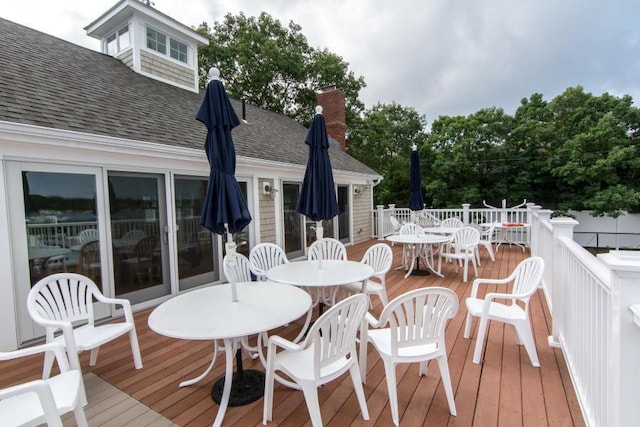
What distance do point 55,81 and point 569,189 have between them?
20.2m

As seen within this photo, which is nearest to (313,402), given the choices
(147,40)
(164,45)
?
(147,40)

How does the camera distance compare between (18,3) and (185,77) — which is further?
(185,77)

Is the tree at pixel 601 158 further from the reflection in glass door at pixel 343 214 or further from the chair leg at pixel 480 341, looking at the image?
the chair leg at pixel 480 341

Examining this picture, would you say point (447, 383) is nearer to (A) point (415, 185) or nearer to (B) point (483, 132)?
(A) point (415, 185)

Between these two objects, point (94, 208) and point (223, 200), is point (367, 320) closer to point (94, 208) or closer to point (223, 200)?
point (223, 200)

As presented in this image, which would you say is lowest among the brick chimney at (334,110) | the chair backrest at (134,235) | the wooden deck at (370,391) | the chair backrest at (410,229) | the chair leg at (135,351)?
the wooden deck at (370,391)

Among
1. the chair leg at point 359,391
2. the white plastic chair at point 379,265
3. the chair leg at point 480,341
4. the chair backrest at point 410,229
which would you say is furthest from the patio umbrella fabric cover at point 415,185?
the chair leg at point 359,391

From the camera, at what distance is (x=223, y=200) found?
8.45 ft

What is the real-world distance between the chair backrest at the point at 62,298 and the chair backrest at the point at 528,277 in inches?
161

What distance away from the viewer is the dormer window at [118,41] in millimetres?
6766

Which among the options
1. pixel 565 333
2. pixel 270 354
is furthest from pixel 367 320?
pixel 565 333

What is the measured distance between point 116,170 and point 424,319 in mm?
4186

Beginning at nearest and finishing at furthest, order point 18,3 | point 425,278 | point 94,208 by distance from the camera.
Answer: point 94,208
point 425,278
point 18,3

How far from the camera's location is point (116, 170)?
13.2 feet
